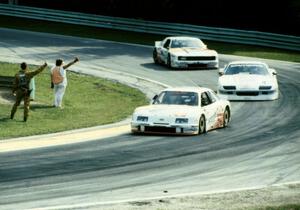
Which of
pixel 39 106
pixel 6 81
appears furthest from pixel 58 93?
pixel 6 81

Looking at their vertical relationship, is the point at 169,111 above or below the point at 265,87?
above

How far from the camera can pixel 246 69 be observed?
31047mm

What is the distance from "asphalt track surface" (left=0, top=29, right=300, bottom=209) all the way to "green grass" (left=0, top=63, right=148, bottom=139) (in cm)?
293

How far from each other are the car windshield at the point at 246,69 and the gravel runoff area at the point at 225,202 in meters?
16.9

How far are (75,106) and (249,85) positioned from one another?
5768 mm

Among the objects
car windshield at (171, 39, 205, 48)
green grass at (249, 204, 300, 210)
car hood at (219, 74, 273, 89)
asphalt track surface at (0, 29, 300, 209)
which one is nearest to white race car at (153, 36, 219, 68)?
car windshield at (171, 39, 205, 48)

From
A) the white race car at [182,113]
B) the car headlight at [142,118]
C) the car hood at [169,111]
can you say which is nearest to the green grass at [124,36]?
the white race car at [182,113]

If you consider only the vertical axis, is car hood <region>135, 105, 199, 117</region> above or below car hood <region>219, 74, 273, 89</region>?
above

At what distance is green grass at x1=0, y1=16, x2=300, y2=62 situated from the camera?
1740 inches

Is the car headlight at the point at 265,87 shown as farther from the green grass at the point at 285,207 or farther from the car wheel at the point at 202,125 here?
the green grass at the point at 285,207

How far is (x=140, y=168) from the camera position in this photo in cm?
1667

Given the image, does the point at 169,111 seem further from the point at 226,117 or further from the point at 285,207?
the point at 285,207

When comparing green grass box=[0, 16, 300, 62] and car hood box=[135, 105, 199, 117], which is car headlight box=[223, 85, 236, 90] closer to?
car hood box=[135, 105, 199, 117]

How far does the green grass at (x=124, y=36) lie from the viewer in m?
44.2
